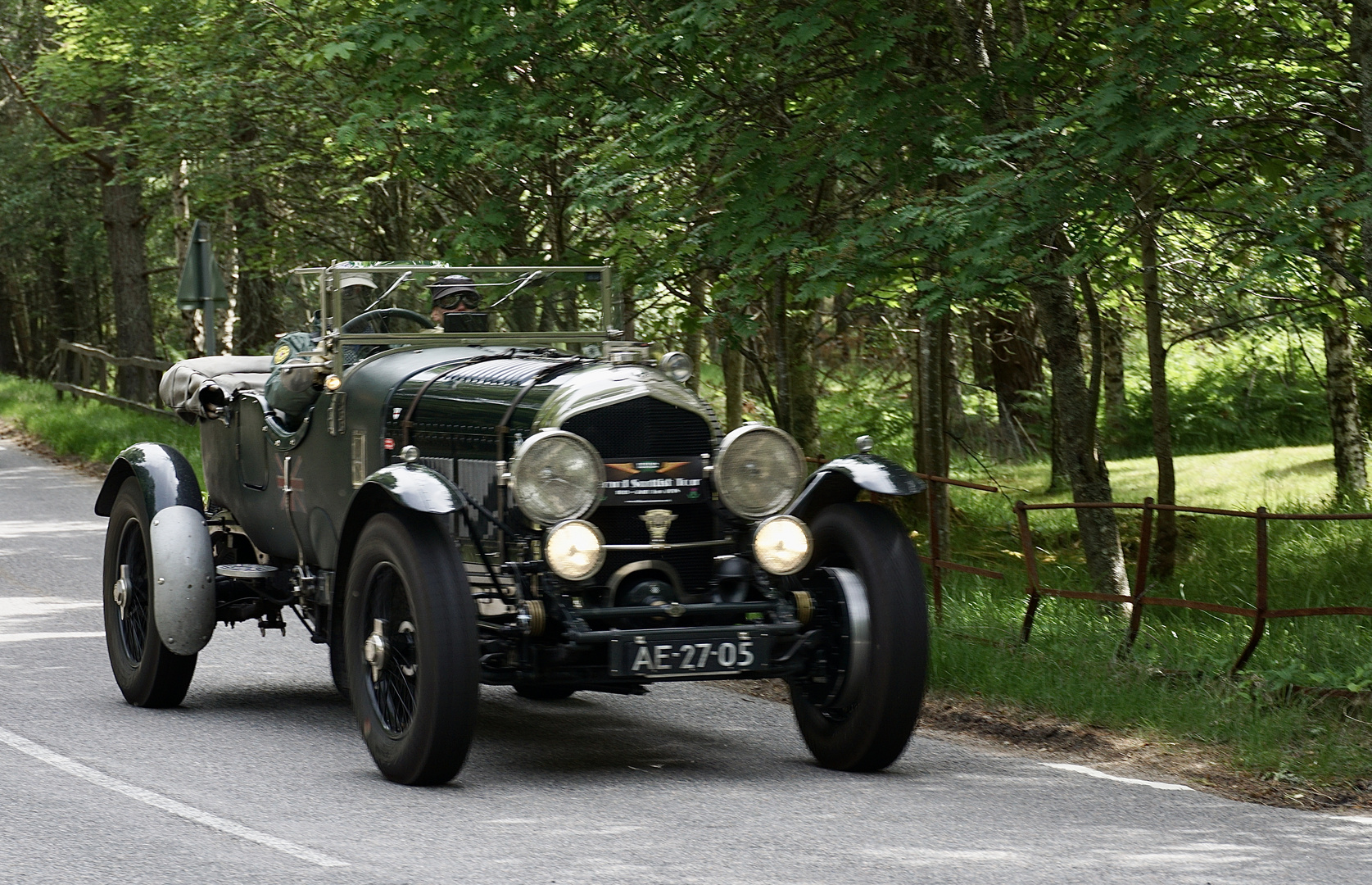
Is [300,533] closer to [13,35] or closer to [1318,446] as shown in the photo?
[1318,446]

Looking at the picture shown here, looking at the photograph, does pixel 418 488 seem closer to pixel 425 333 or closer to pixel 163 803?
pixel 163 803

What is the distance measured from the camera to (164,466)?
8648 millimetres

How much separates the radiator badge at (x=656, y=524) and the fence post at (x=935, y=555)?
8.71 ft

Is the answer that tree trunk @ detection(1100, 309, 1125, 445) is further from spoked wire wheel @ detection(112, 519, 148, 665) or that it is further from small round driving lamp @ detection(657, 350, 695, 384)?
spoked wire wheel @ detection(112, 519, 148, 665)

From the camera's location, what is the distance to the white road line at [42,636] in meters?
10.0

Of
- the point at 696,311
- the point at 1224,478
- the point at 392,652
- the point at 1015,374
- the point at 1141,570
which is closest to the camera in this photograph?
the point at 392,652

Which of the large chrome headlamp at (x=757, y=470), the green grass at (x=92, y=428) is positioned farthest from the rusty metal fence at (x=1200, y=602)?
the green grass at (x=92, y=428)

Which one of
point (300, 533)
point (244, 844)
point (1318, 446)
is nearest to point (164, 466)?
point (300, 533)

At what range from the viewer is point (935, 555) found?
9617 millimetres

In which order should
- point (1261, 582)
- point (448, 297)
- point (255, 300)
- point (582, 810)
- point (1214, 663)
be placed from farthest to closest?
point (255, 300) → point (448, 297) → point (1214, 663) → point (1261, 582) → point (582, 810)

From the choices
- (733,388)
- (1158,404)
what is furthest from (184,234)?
(1158,404)

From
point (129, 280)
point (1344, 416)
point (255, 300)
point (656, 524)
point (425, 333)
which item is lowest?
point (656, 524)

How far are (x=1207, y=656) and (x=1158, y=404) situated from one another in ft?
15.1

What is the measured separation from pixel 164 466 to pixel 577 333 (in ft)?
7.52
